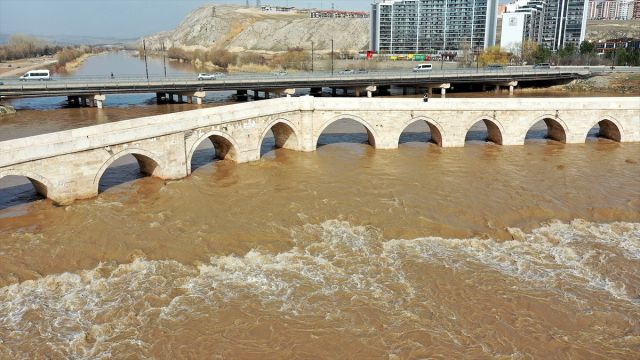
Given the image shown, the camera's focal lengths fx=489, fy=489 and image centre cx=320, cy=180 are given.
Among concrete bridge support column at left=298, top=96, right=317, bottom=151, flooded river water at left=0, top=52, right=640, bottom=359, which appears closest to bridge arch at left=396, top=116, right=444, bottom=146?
flooded river water at left=0, top=52, right=640, bottom=359

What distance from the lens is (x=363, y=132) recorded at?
91.4ft

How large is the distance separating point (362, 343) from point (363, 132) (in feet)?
61.7

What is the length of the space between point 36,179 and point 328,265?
32.7 ft

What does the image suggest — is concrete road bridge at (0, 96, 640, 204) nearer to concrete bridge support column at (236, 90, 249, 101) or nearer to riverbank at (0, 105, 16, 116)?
concrete bridge support column at (236, 90, 249, 101)

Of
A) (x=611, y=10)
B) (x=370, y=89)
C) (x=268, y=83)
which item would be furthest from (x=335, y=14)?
(x=268, y=83)

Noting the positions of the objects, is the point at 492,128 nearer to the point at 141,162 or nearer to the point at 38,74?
the point at 141,162

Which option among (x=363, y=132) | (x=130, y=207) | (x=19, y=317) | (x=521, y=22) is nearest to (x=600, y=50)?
(x=521, y=22)

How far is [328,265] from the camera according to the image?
1294 centimetres

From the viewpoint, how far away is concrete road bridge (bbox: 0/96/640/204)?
16188mm

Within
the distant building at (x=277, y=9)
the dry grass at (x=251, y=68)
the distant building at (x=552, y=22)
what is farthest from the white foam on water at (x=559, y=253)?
the distant building at (x=277, y=9)

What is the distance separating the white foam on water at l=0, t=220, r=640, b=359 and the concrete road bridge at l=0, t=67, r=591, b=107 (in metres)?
26.5

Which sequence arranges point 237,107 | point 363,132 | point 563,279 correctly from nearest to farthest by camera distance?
1. point 563,279
2. point 237,107
3. point 363,132

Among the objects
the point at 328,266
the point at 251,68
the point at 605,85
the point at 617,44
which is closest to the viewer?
the point at 328,266

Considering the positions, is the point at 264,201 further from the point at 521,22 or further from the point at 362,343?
the point at 521,22
